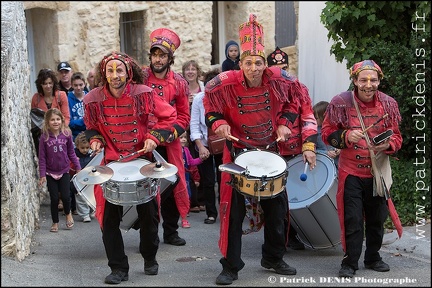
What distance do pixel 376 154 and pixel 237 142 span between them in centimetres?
111

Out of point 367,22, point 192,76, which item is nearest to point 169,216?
point 192,76

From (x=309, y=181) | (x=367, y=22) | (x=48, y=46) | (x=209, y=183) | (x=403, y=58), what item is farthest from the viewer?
(x=48, y=46)

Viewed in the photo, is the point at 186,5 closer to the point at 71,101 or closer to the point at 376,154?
the point at 71,101

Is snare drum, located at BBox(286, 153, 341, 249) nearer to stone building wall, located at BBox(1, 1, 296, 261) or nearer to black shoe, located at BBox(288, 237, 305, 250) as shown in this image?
black shoe, located at BBox(288, 237, 305, 250)

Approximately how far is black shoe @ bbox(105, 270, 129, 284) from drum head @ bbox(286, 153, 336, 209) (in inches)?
65.3

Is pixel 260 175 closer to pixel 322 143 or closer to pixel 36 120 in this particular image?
pixel 322 143

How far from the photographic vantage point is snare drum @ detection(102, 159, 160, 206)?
6164 mm

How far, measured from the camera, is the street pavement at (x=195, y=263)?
21.1 ft

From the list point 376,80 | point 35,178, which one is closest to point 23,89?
point 35,178

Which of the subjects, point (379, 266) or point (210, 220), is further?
point (210, 220)

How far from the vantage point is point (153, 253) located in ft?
22.0

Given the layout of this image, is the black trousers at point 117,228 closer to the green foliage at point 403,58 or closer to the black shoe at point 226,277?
the black shoe at point 226,277

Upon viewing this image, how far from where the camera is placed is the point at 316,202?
720cm

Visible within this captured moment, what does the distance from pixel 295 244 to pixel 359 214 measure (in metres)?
1.23
